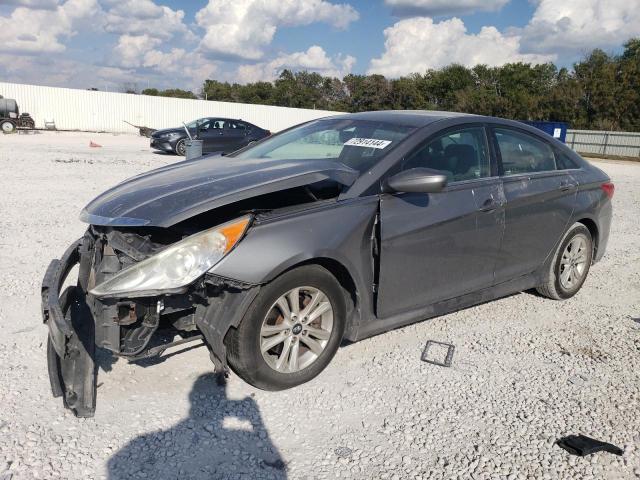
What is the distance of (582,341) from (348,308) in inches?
78.8

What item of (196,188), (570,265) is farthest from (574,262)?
(196,188)

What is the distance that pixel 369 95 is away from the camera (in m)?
68.1

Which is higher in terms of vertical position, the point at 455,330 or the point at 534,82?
the point at 534,82

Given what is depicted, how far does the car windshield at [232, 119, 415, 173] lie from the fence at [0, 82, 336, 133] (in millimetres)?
31810

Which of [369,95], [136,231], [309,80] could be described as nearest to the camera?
[136,231]

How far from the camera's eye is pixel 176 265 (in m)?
2.86

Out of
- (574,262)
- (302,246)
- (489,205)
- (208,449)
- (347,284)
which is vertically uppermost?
(489,205)

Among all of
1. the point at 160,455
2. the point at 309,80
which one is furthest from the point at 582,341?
the point at 309,80

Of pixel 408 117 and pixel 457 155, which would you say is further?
pixel 408 117

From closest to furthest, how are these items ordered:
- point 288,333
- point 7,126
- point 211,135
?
point 288,333 < point 211,135 < point 7,126

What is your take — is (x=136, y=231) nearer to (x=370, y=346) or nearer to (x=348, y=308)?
(x=348, y=308)

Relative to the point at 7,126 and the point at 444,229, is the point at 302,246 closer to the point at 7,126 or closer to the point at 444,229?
the point at 444,229

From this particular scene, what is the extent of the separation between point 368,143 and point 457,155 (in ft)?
2.25

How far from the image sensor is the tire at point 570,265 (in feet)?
15.9
